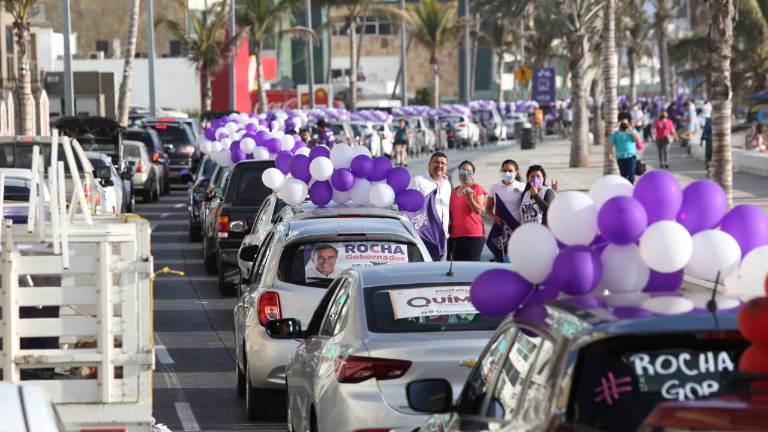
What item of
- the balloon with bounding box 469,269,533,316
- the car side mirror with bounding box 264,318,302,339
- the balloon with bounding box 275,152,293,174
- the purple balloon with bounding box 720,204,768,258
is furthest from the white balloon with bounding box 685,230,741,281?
the balloon with bounding box 275,152,293,174

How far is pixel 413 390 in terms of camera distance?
21.1 feet

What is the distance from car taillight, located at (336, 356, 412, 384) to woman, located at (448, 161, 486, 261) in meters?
8.20

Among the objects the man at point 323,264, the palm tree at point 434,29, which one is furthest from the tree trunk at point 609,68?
the palm tree at point 434,29

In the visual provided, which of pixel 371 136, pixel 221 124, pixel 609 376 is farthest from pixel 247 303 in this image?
pixel 371 136

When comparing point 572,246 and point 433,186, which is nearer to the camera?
point 572,246

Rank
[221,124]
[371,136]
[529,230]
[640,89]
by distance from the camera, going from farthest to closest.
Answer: [640,89] < [371,136] < [221,124] < [529,230]

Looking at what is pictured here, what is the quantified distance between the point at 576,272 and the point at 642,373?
1310mm

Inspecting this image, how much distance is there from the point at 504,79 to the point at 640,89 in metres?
77.2

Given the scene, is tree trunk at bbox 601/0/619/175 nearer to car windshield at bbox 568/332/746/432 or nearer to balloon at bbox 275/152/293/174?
balloon at bbox 275/152/293/174

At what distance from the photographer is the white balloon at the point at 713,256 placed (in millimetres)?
6930

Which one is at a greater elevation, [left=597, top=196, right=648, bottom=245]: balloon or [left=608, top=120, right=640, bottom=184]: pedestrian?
[left=597, top=196, right=648, bottom=245]: balloon

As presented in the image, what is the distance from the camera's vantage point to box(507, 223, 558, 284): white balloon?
6.84 m

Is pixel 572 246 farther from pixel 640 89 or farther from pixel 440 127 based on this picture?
pixel 640 89

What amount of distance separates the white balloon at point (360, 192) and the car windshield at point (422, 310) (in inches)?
337
